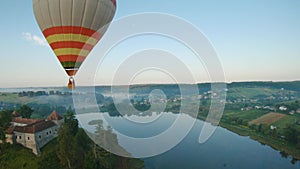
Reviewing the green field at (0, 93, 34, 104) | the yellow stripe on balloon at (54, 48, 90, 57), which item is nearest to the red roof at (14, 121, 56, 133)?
the yellow stripe on balloon at (54, 48, 90, 57)


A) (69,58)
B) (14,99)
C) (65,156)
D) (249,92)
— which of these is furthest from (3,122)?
(249,92)

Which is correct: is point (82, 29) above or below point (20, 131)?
above

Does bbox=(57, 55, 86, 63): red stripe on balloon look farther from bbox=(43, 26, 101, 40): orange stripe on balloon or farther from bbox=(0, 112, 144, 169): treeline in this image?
bbox=(0, 112, 144, 169): treeline

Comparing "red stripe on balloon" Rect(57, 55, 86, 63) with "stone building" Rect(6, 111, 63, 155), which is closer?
"red stripe on balloon" Rect(57, 55, 86, 63)

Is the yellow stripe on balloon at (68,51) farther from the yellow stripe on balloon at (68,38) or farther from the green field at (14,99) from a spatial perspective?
the green field at (14,99)

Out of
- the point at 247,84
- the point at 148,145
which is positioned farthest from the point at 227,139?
the point at 247,84

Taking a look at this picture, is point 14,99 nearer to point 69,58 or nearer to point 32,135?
point 32,135

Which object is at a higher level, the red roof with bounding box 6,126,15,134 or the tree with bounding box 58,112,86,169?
the red roof with bounding box 6,126,15,134

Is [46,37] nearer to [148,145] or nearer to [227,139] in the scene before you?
[148,145]
